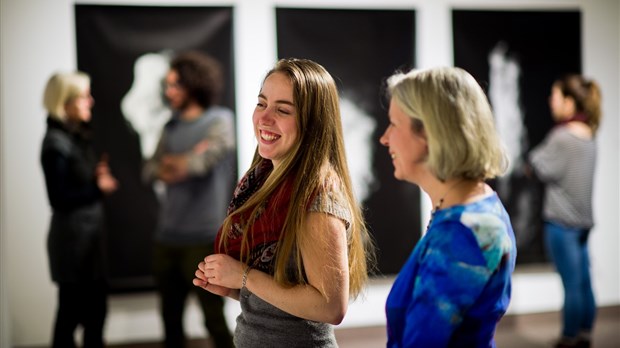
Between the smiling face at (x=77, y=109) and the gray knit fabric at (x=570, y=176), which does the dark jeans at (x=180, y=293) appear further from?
the gray knit fabric at (x=570, y=176)

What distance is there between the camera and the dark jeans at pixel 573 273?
167 inches

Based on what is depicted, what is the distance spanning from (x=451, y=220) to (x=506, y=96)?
3.75m

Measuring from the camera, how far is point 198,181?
402cm

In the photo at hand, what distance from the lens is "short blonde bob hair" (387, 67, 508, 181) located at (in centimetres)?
146

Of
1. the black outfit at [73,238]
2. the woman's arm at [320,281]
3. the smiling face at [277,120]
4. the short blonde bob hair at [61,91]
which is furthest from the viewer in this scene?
the short blonde bob hair at [61,91]

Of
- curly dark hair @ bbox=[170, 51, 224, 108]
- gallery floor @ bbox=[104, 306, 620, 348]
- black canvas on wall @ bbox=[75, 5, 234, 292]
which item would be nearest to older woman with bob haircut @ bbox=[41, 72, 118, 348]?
black canvas on wall @ bbox=[75, 5, 234, 292]

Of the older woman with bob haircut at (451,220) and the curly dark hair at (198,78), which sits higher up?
the curly dark hair at (198,78)

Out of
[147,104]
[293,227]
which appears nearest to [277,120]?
[293,227]

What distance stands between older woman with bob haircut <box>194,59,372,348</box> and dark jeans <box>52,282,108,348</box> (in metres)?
2.10

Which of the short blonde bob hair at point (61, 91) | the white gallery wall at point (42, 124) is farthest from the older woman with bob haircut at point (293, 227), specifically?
the white gallery wall at point (42, 124)

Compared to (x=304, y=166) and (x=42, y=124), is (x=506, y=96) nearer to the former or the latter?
(x=42, y=124)

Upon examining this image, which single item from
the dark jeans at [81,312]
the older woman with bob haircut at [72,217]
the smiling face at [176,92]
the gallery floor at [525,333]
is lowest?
the gallery floor at [525,333]

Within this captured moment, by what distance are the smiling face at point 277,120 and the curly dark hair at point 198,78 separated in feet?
7.56

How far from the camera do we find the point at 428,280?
143 cm
